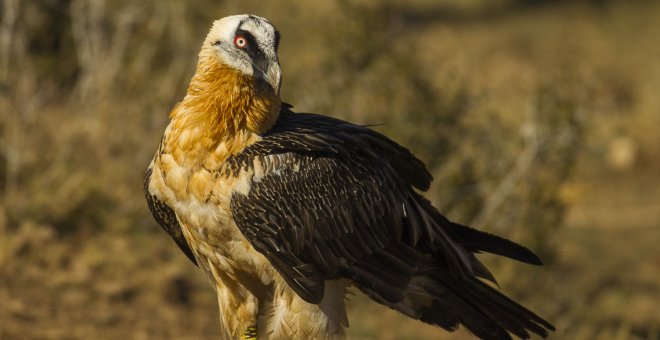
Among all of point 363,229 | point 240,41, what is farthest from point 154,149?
point 240,41

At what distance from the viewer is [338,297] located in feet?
19.0

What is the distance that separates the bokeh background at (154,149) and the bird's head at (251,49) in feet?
10.1

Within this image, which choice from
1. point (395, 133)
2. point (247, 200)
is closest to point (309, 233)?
point (247, 200)

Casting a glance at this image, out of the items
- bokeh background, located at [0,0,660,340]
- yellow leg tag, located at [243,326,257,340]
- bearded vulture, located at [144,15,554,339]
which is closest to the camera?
bearded vulture, located at [144,15,554,339]

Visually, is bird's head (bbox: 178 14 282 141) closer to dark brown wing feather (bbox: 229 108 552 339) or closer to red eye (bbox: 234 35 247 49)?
red eye (bbox: 234 35 247 49)

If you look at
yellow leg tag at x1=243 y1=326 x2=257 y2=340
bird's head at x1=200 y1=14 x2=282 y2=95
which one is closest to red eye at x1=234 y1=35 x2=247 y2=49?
bird's head at x1=200 y1=14 x2=282 y2=95

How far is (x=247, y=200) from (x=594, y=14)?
1816 centimetres

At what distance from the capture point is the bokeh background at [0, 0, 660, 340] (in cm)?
872

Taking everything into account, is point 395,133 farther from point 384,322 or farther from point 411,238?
point 411,238

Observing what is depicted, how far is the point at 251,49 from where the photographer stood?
5395mm

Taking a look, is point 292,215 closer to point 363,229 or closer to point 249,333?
point 363,229

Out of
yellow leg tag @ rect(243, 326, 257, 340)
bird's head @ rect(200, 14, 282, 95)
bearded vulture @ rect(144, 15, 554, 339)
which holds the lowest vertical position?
yellow leg tag @ rect(243, 326, 257, 340)

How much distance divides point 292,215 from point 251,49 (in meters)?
0.82

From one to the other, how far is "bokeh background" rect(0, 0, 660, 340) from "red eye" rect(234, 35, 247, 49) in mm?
3160
